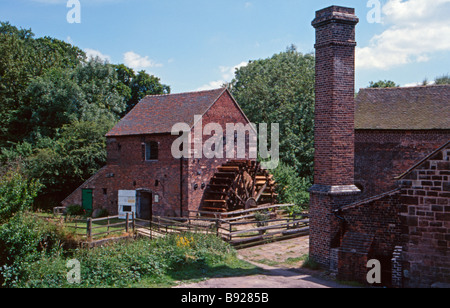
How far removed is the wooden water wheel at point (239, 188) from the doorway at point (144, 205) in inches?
138

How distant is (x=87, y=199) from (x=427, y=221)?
19.8m

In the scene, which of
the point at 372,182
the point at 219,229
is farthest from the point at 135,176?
the point at 372,182

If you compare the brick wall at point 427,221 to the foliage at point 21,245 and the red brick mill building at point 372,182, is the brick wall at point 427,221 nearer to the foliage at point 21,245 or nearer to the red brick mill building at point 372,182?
the red brick mill building at point 372,182

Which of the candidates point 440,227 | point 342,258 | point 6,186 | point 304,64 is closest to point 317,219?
point 342,258

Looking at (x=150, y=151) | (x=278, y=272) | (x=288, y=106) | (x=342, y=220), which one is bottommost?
(x=278, y=272)

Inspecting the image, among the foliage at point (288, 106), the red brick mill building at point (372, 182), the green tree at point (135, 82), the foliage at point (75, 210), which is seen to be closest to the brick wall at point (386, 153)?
the red brick mill building at point (372, 182)

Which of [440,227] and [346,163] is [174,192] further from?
[440,227]

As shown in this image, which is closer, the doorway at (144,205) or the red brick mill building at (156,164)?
the red brick mill building at (156,164)

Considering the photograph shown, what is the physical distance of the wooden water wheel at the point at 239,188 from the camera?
20047 mm

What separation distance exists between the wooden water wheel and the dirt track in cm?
503

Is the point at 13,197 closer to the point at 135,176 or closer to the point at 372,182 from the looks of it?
the point at 135,176

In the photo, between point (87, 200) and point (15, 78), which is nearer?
point (87, 200)

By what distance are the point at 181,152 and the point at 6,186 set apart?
26.4ft

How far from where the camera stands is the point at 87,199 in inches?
926
